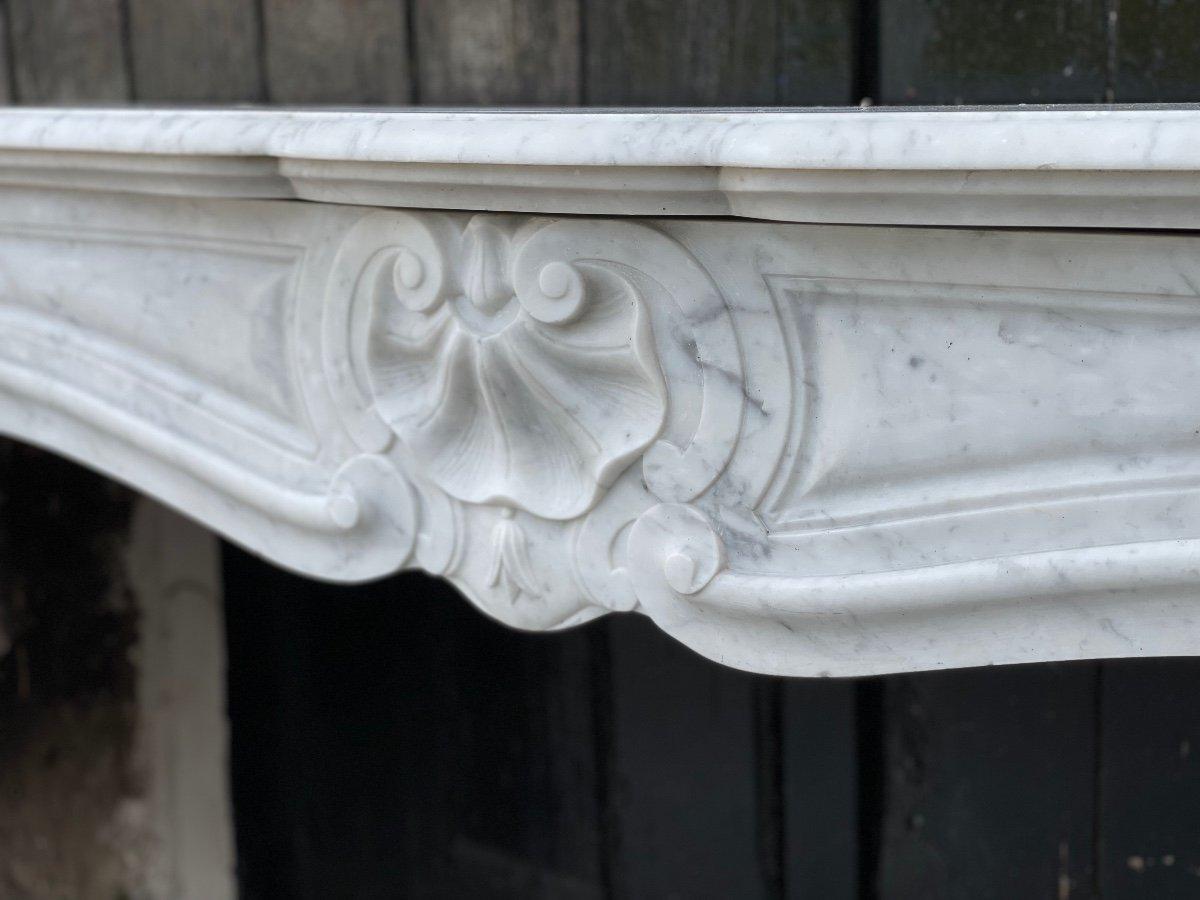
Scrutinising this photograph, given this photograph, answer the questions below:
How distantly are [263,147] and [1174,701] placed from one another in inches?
25.3

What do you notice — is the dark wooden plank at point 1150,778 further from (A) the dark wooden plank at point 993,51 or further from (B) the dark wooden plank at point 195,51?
(B) the dark wooden plank at point 195,51

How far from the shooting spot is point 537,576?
0.67m

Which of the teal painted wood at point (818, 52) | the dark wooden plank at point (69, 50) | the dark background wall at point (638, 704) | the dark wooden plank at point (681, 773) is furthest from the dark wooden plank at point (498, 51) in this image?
the dark wooden plank at point (681, 773)

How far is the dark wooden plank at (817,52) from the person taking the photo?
0.66 metres

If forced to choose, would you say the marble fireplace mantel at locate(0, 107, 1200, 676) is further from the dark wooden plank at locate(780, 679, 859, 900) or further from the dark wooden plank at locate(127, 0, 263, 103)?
the dark wooden plank at locate(780, 679, 859, 900)

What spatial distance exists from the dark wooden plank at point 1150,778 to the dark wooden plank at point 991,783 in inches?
0.5

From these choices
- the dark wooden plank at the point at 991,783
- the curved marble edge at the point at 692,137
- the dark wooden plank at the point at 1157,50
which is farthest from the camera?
the dark wooden plank at the point at 991,783

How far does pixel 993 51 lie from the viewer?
639mm

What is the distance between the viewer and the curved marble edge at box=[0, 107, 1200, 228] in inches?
18.1

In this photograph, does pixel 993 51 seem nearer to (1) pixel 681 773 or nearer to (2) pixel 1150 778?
(2) pixel 1150 778

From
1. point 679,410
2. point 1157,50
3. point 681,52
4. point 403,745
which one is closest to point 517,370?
point 679,410

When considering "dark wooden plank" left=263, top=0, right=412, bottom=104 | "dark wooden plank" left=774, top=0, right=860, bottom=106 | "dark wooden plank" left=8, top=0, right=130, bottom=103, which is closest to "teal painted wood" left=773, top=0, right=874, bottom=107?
"dark wooden plank" left=774, top=0, right=860, bottom=106

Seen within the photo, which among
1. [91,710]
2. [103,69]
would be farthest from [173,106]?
[91,710]

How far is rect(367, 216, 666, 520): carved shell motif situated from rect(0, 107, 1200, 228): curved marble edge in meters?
0.03
